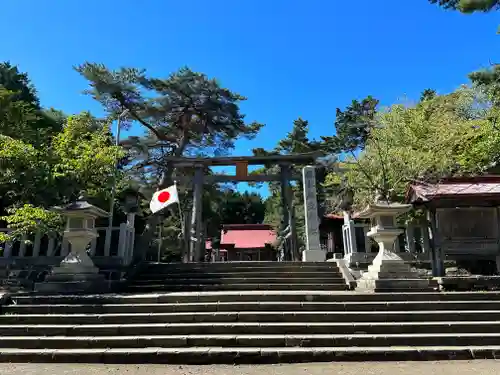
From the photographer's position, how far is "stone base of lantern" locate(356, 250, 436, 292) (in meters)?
8.30

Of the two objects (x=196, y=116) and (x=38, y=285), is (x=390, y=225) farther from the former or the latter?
(x=196, y=116)

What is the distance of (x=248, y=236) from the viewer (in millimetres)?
31078

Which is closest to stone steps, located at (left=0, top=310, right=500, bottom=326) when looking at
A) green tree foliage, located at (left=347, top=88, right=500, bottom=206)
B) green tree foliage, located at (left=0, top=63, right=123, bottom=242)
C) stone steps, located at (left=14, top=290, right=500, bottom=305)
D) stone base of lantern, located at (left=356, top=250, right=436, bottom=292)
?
stone steps, located at (left=14, top=290, right=500, bottom=305)

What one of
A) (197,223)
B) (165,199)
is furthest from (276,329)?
(197,223)

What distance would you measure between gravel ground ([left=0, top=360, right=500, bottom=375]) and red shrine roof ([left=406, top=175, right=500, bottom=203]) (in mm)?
5368

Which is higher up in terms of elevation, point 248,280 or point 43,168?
point 43,168

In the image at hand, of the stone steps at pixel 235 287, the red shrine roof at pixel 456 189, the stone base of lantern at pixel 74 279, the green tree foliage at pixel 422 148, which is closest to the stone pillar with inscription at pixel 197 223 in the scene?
the stone steps at pixel 235 287

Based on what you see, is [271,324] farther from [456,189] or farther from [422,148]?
[422,148]

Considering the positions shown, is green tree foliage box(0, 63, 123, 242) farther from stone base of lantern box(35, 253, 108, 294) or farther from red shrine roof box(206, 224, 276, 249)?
red shrine roof box(206, 224, 276, 249)

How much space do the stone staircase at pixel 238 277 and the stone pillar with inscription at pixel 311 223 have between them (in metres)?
1.68

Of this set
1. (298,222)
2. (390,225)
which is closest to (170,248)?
(298,222)

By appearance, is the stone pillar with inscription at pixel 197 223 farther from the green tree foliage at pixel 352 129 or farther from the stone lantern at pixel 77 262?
the green tree foliage at pixel 352 129

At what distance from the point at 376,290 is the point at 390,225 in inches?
77.7

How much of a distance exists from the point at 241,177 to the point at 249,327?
10804 mm
